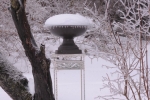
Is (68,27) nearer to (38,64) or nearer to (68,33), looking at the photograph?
(68,33)

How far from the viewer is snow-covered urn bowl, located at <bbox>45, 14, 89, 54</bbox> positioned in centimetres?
197

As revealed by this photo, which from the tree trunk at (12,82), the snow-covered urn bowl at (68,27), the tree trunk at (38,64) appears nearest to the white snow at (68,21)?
the snow-covered urn bowl at (68,27)

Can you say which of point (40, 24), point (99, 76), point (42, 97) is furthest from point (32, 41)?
point (40, 24)

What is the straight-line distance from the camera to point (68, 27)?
6.43ft

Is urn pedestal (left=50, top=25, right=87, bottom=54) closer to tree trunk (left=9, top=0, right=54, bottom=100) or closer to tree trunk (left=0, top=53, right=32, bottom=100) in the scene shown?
tree trunk (left=9, top=0, right=54, bottom=100)

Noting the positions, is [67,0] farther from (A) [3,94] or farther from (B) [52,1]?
(A) [3,94]

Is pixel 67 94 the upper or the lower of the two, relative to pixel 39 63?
lower

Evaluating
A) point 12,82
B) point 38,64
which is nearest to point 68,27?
point 38,64

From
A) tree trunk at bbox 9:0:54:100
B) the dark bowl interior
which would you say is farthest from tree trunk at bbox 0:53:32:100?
the dark bowl interior

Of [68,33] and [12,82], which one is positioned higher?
[68,33]

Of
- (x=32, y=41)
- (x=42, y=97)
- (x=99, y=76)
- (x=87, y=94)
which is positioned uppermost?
(x=32, y=41)

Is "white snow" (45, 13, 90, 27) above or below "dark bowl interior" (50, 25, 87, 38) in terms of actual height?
above

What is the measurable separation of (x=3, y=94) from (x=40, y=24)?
292 centimetres

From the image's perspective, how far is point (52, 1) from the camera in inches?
224
